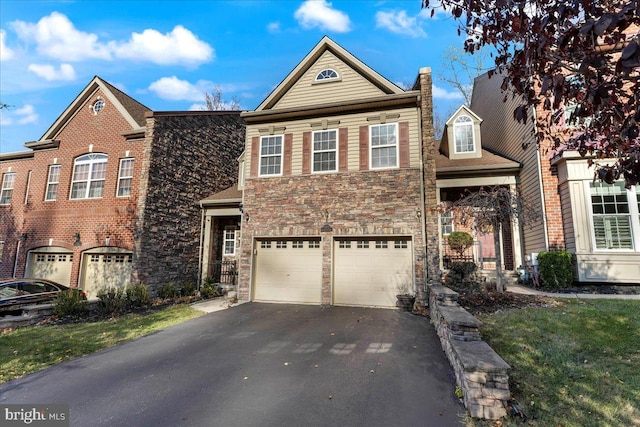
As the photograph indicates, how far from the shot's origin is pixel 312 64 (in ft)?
41.9

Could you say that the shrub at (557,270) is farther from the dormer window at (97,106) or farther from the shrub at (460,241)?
the dormer window at (97,106)

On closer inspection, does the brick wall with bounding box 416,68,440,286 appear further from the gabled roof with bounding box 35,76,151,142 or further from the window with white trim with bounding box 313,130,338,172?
the gabled roof with bounding box 35,76,151,142

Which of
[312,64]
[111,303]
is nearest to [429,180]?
[312,64]

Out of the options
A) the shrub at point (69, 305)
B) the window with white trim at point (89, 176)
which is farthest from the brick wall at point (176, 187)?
the window with white trim at point (89, 176)

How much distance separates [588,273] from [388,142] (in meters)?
7.67

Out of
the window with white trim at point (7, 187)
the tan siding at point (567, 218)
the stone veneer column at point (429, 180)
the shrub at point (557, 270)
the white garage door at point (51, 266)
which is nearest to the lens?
the shrub at point (557, 270)

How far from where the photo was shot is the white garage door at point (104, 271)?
13.2 meters

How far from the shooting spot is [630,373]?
448cm

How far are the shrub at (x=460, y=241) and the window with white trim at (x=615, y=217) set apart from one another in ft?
13.5

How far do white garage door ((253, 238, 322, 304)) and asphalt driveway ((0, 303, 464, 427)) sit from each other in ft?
10.1

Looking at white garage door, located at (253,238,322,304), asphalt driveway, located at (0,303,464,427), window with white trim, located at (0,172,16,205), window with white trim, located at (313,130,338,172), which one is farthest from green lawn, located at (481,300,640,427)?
window with white trim, located at (0,172,16,205)

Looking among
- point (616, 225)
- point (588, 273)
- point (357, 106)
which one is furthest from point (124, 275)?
point (616, 225)

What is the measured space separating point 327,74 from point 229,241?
910 centimetres

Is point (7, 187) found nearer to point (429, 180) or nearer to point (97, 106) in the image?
point (97, 106)
